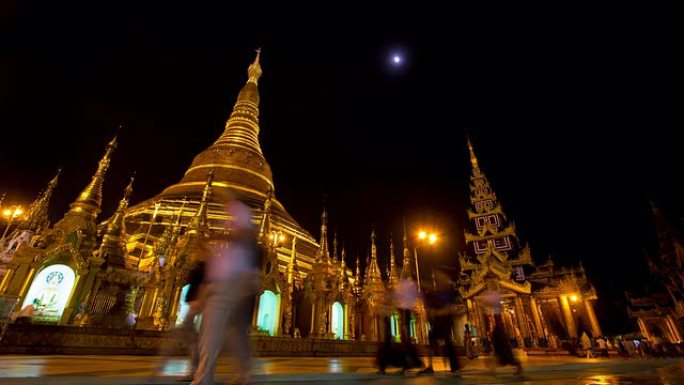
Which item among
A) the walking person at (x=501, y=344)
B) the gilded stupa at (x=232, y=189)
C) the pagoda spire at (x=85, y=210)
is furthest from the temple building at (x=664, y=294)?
the pagoda spire at (x=85, y=210)

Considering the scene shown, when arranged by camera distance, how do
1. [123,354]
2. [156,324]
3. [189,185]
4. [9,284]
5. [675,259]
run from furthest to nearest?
[675,259], [189,185], [156,324], [9,284], [123,354]

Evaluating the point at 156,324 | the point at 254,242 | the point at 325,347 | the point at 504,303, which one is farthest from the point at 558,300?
the point at 254,242

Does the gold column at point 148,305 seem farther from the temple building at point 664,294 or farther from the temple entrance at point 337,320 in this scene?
the temple building at point 664,294

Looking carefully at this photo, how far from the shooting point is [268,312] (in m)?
15.1

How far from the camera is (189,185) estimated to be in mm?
27719

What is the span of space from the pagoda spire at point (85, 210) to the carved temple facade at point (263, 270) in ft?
0.15

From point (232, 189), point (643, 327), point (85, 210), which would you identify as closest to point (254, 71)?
point (232, 189)

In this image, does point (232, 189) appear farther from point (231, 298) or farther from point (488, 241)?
point (488, 241)

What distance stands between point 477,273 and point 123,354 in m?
32.7

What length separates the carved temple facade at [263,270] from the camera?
35.6 ft

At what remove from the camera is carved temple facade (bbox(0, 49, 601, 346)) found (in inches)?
428

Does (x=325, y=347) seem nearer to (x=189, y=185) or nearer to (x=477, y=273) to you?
(x=189, y=185)

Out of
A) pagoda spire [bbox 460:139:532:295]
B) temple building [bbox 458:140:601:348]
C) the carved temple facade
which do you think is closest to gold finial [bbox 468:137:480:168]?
pagoda spire [bbox 460:139:532:295]

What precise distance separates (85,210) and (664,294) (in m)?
49.5
